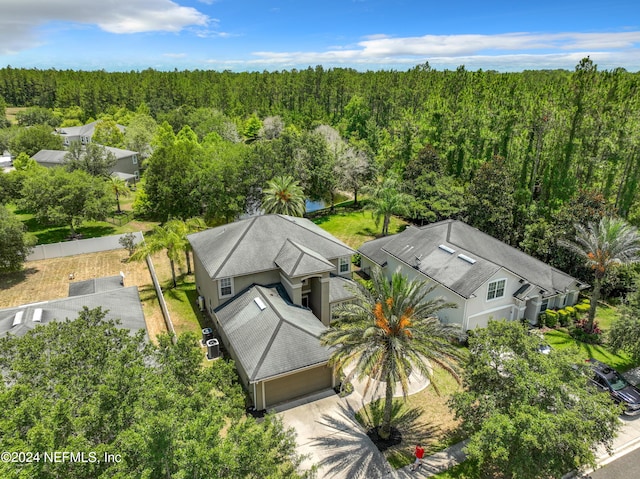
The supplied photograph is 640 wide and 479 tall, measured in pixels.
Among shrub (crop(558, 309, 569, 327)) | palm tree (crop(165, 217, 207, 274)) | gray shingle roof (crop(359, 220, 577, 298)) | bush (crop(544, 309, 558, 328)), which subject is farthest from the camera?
palm tree (crop(165, 217, 207, 274))

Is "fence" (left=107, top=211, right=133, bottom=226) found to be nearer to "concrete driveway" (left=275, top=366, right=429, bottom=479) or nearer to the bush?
"concrete driveway" (left=275, top=366, right=429, bottom=479)

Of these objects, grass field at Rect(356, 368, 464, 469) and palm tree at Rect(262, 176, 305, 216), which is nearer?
grass field at Rect(356, 368, 464, 469)

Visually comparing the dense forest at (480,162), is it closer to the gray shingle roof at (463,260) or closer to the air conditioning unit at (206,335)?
the gray shingle roof at (463,260)

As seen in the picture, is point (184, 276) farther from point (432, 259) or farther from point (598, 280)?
point (598, 280)

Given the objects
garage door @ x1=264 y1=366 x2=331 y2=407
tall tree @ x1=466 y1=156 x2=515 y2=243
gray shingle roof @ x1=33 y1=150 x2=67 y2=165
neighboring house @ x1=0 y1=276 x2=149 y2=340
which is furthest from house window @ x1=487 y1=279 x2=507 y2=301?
gray shingle roof @ x1=33 y1=150 x2=67 y2=165

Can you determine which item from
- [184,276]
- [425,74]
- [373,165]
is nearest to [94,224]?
[184,276]

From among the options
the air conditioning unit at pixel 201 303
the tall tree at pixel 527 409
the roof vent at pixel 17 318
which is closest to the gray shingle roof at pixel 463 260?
the tall tree at pixel 527 409
